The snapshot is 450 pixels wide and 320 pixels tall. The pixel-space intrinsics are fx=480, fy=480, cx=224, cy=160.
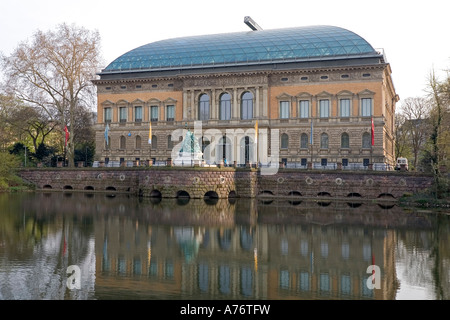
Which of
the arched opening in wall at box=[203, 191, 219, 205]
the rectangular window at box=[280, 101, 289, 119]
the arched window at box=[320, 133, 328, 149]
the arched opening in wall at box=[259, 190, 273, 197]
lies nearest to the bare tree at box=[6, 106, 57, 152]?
the arched opening in wall at box=[203, 191, 219, 205]

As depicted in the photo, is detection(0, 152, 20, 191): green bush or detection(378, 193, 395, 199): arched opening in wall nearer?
detection(378, 193, 395, 199): arched opening in wall

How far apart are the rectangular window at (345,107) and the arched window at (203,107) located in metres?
17.7

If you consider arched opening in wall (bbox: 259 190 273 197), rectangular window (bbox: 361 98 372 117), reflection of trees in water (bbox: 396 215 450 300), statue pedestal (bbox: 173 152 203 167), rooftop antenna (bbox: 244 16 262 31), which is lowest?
reflection of trees in water (bbox: 396 215 450 300)

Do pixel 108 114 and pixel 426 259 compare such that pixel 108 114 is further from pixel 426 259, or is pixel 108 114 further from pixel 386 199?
pixel 426 259

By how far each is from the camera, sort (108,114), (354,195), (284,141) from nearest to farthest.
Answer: (354,195) → (284,141) → (108,114)

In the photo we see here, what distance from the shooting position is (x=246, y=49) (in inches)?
2566

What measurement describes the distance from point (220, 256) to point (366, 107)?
4452 centimetres

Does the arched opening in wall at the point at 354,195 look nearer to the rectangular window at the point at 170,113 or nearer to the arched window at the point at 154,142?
the rectangular window at the point at 170,113

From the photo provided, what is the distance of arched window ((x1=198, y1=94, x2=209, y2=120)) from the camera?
65.4m

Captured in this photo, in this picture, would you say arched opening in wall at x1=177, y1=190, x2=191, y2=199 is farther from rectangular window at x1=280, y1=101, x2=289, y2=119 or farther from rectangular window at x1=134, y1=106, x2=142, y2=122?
rectangular window at x1=134, y1=106, x2=142, y2=122

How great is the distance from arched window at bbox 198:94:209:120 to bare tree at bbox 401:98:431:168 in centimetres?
3276

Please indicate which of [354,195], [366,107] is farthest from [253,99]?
[354,195]

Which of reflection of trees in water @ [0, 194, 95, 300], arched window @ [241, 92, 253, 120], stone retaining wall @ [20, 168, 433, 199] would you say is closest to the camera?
reflection of trees in water @ [0, 194, 95, 300]

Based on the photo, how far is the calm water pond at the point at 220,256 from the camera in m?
14.3
